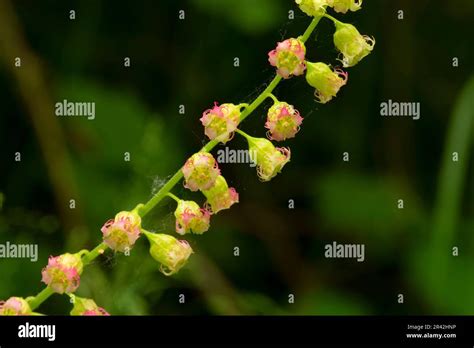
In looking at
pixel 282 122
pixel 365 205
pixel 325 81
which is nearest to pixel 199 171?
pixel 282 122

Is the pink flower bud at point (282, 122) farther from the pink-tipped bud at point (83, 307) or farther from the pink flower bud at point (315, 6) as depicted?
the pink-tipped bud at point (83, 307)

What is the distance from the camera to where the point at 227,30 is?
274cm

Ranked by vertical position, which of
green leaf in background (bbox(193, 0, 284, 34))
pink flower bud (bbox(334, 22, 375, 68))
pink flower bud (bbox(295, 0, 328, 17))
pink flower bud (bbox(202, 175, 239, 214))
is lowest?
pink flower bud (bbox(202, 175, 239, 214))

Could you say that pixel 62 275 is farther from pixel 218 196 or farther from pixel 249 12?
pixel 249 12

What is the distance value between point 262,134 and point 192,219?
47.4 inches

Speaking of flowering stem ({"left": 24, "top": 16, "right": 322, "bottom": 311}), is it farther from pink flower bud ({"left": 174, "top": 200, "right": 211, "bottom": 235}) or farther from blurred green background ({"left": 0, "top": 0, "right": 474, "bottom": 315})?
blurred green background ({"left": 0, "top": 0, "right": 474, "bottom": 315})

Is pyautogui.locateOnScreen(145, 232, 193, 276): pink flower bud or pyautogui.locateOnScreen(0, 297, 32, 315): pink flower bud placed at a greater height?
pyautogui.locateOnScreen(145, 232, 193, 276): pink flower bud

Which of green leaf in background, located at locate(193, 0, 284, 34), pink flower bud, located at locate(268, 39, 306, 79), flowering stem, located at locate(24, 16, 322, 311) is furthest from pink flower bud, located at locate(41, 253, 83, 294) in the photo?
green leaf in background, located at locate(193, 0, 284, 34)

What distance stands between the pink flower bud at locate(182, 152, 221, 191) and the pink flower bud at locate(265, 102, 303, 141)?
10 cm

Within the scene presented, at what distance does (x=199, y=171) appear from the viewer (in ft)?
4.10

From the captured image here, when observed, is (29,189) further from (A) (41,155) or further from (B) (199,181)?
(B) (199,181)

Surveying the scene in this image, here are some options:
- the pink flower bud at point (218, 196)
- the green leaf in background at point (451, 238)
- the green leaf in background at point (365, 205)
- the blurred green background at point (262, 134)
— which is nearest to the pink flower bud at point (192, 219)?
the pink flower bud at point (218, 196)

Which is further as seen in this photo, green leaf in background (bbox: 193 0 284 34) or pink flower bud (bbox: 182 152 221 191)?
green leaf in background (bbox: 193 0 284 34)

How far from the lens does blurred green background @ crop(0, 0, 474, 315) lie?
2.58 metres
